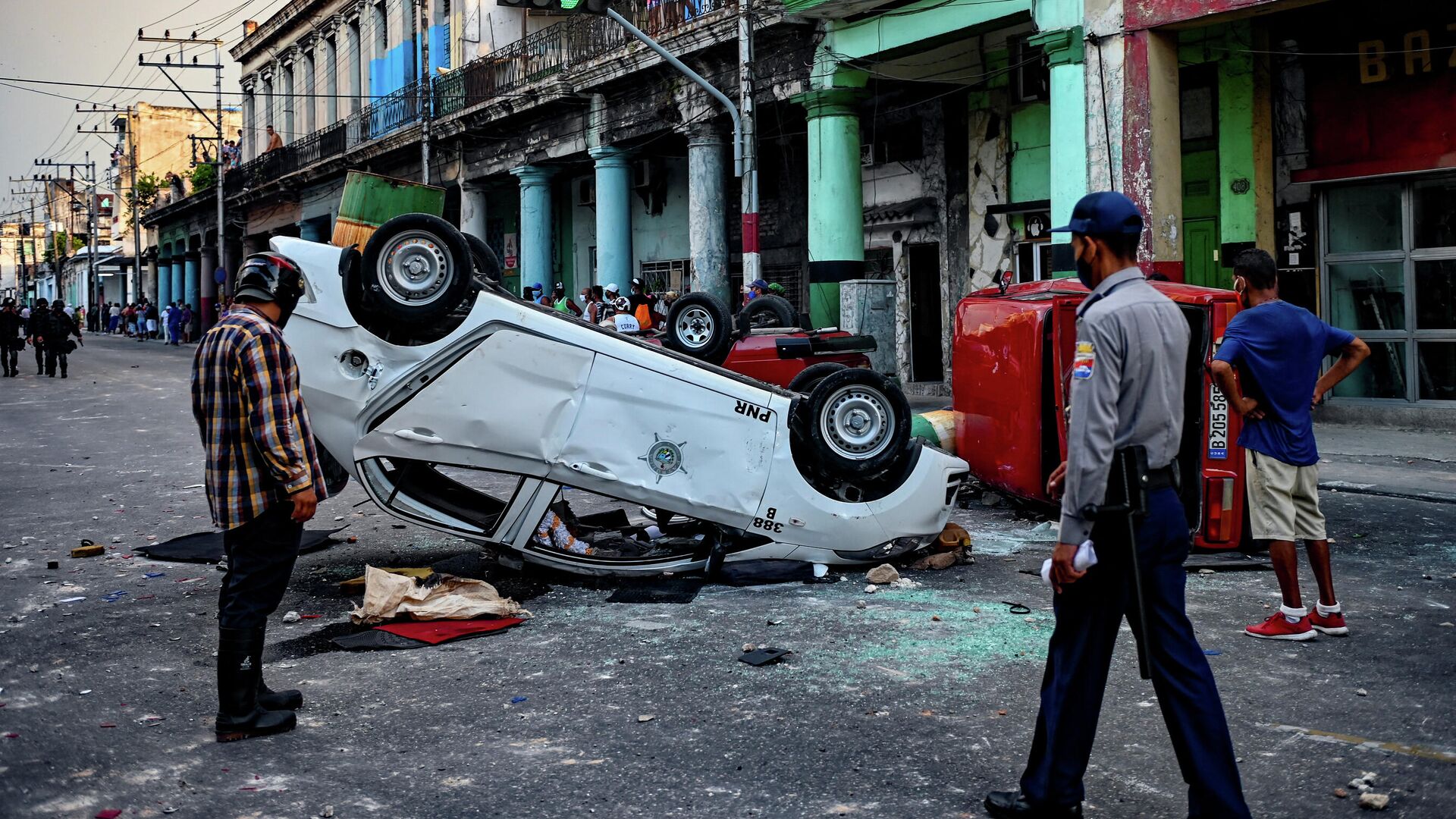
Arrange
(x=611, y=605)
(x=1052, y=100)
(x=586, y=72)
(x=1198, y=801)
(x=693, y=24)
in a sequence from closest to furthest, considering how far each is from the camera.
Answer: (x=1198, y=801) < (x=611, y=605) < (x=1052, y=100) < (x=693, y=24) < (x=586, y=72)

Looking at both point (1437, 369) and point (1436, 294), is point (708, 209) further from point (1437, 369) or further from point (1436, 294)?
point (1437, 369)

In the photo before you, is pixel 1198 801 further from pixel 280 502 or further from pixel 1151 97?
pixel 1151 97

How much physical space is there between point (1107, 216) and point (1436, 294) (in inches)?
520

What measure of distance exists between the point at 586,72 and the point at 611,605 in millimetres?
19484

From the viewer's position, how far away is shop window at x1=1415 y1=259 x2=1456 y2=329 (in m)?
14.2

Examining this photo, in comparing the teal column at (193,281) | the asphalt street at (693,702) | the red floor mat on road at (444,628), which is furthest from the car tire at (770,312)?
the teal column at (193,281)

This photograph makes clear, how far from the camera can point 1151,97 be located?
14.1 meters

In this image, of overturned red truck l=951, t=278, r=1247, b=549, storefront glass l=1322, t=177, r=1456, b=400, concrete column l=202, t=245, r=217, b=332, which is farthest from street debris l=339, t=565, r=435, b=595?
concrete column l=202, t=245, r=217, b=332

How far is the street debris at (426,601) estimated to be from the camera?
5930 millimetres

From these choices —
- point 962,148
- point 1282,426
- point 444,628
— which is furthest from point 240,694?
point 962,148

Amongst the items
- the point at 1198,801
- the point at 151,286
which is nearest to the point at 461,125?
the point at 1198,801

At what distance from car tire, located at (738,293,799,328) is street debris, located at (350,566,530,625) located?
27.3 feet

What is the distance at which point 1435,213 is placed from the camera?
46.9 ft

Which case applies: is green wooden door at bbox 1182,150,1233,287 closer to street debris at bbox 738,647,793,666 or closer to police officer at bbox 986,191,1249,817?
street debris at bbox 738,647,793,666
